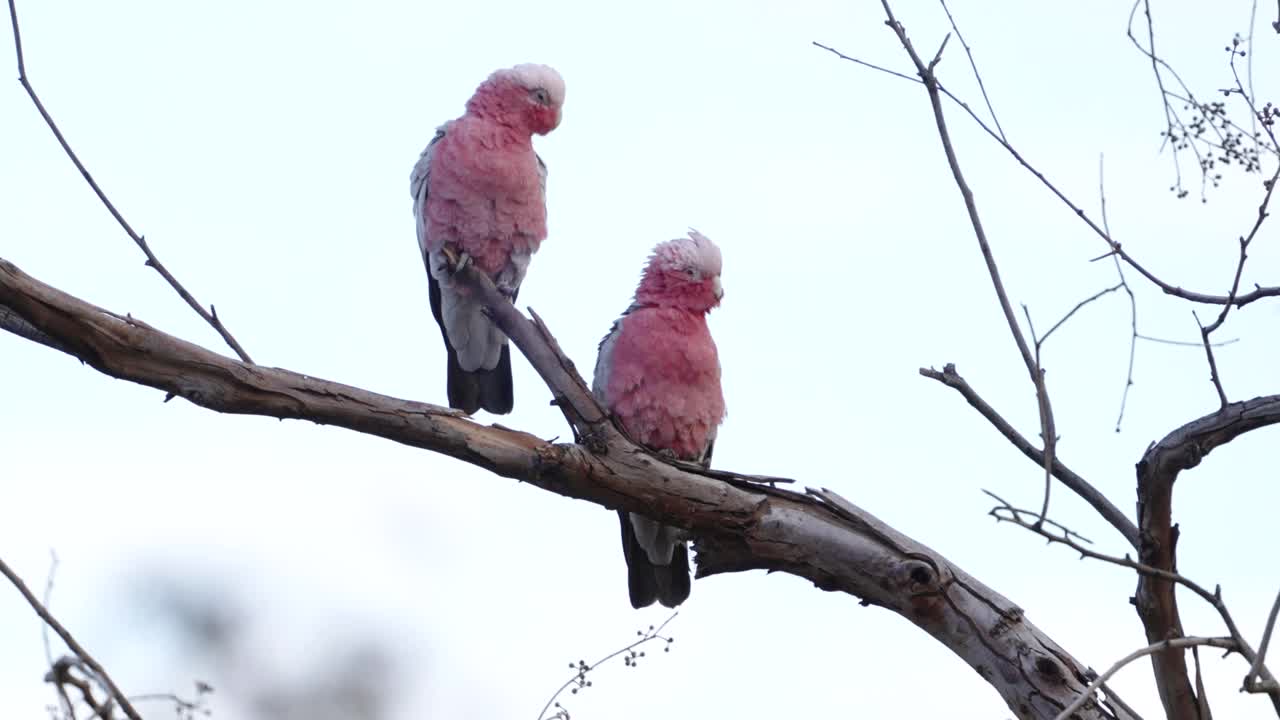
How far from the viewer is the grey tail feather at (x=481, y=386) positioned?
20.0ft

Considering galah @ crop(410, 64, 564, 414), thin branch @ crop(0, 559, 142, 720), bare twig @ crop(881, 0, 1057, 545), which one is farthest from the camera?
galah @ crop(410, 64, 564, 414)

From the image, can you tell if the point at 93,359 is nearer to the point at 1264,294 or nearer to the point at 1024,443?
the point at 1024,443

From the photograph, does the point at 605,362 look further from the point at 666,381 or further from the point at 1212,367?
the point at 1212,367

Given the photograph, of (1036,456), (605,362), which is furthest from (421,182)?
(1036,456)

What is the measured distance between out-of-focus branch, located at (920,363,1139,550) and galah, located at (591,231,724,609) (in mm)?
1727

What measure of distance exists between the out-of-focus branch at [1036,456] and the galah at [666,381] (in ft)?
5.67

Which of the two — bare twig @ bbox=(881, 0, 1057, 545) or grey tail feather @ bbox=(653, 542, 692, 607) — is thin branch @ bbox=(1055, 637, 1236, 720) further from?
grey tail feather @ bbox=(653, 542, 692, 607)

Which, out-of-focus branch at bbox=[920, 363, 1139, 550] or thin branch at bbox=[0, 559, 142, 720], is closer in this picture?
thin branch at bbox=[0, 559, 142, 720]

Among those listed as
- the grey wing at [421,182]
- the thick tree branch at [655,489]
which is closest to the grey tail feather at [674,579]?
the thick tree branch at [655,489]

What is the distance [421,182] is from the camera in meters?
6.11

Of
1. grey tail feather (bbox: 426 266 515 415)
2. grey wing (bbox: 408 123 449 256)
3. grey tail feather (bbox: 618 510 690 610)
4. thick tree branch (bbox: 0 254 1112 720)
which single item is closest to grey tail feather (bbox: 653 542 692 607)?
grey tail feather (bbox: 618 510 690 610)

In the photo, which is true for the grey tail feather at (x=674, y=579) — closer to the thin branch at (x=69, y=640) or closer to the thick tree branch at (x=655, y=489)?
the thick tree branch at (x=655, y=489)

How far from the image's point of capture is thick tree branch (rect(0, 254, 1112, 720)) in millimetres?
3354

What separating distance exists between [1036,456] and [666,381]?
1.88 metres
